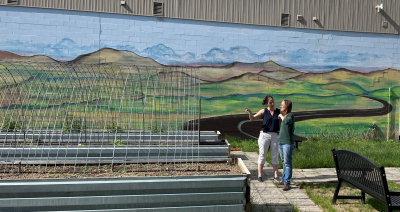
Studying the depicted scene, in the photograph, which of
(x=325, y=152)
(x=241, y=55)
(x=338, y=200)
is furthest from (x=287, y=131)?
(x=241, y=55)

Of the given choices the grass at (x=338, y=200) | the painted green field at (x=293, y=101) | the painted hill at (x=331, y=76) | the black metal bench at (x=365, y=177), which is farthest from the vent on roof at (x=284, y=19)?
the black metal bench at (x=365, y=177)

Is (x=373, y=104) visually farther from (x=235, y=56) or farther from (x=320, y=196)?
(x=320, y=196)

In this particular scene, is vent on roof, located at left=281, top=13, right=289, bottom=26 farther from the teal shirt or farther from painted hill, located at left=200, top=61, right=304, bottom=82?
the teal shirt

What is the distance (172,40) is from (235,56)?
84.3 inches

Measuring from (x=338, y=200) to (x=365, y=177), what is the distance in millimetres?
949

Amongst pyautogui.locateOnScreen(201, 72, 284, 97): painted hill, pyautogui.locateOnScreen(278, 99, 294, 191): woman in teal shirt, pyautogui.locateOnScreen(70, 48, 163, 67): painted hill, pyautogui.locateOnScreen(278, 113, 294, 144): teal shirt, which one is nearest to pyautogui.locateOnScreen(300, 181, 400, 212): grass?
pyautogui.locateOnScreen(278, 99, 294, 191): woman in teal shirt

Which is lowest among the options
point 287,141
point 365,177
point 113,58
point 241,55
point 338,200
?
point 338,200

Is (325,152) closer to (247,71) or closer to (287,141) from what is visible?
(287,141)

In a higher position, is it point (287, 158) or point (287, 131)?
point (287, 131)

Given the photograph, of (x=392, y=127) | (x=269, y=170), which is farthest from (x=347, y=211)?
(x=392, y=127)

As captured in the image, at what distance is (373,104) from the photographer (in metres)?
10.7

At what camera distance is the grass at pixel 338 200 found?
14.3 feet

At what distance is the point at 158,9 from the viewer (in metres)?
9.52

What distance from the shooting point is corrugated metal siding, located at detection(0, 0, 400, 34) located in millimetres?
9156
